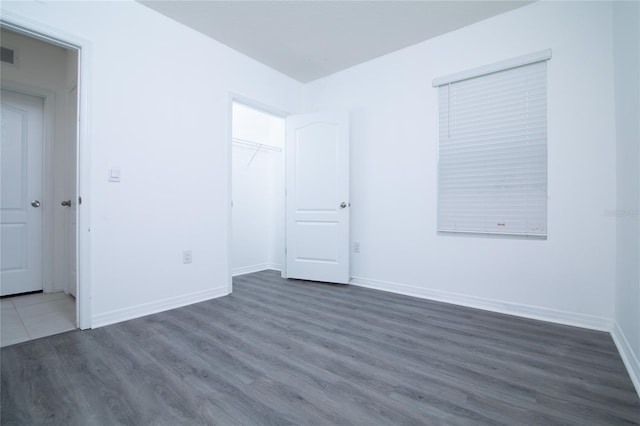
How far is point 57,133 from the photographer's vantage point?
10.8 ft

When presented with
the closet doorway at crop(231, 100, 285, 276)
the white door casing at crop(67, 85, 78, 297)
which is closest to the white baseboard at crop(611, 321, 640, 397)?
the closet doorway at crop(231, 100, 285, 276)

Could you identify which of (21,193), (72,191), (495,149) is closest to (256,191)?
(72,191)

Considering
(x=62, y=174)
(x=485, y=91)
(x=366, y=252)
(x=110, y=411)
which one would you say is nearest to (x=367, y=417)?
(x=110, y=411)

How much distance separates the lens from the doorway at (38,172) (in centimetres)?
298

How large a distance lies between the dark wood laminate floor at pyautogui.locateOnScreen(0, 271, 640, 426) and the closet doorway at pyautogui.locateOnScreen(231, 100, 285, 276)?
180 centimetres

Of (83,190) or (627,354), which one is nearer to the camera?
(627,354)

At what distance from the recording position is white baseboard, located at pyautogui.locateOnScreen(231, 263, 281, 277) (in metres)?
4.06

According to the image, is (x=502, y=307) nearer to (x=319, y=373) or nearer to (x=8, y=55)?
(x=319, y=373)

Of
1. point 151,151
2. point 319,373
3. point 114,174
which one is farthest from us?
point 151,151

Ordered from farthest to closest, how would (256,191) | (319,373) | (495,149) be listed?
(256,191) → (495,149) → (319,373)

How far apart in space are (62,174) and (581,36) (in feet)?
16.1

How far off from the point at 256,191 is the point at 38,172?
2377mm

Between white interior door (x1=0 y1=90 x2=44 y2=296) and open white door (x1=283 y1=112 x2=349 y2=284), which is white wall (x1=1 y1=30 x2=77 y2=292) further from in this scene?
open white door (x1=283 y1=112 x2=349 y2=284)

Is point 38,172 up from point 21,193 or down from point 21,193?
up
